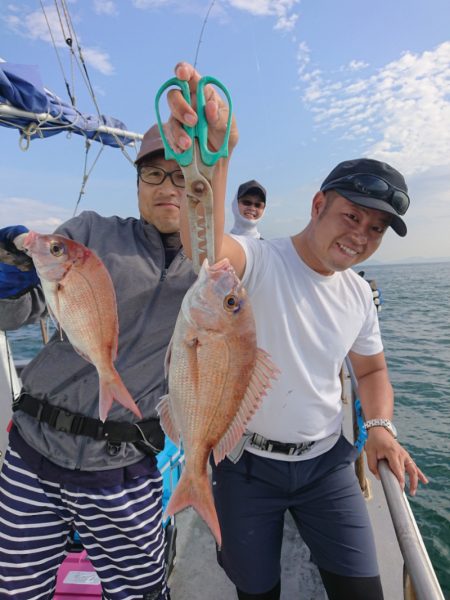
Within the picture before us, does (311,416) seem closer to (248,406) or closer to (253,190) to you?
(248,406)

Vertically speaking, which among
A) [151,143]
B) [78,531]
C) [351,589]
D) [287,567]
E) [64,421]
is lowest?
[287,567]

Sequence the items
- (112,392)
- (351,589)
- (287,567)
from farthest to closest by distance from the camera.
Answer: (287,567), (351,589), (112,392)

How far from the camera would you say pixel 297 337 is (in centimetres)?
217

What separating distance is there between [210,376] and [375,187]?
1.41 m

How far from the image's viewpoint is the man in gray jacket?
1901 millimetres

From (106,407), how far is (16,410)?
862 mm

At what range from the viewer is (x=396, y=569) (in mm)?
2795

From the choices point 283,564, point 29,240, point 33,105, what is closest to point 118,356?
point 29,240

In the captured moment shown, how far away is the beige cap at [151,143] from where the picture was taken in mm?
1984

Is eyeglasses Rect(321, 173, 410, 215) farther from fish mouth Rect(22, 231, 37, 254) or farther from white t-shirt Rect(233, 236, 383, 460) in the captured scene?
fish mouth Rect(22, 231, 37, 254)

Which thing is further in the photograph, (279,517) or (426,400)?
(426,400)

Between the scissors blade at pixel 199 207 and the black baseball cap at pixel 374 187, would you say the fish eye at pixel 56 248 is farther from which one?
the black baseball cap at pixel 374 187

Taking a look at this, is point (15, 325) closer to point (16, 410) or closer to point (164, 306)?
point (16, 410)

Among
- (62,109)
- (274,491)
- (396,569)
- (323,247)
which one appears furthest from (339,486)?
(62,109)
